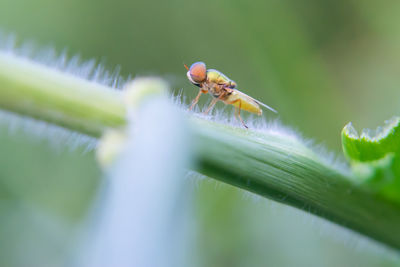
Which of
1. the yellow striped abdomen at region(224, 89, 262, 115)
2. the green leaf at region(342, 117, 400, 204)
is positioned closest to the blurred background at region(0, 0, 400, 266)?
the yellow striped abdomen at region(224, 89, 262, 115)

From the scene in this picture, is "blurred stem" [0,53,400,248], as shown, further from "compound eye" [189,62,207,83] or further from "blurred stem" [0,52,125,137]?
"compound eye" [189,62,207,83]

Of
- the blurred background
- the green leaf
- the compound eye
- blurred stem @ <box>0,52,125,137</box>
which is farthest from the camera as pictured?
the blurred background

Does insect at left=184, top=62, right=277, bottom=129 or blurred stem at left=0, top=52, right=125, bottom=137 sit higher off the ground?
insect at left=184, top=62, right=277, bottom=129

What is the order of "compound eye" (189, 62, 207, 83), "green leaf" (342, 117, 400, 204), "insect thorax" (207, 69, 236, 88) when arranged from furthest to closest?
"insect thorax" (207, 69, 236, 88), "compound eye" (189, 62, 207, 83), "green leaf" (342, 117, 400, 204)

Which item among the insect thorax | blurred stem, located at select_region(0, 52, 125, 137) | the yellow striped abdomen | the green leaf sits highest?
the insect thorax

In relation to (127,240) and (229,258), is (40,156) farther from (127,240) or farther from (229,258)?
(127,240)
